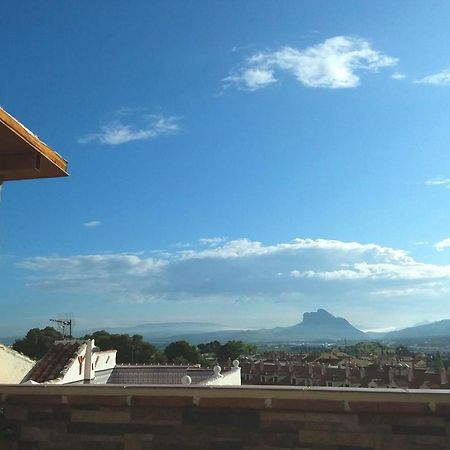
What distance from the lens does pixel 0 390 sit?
502cm

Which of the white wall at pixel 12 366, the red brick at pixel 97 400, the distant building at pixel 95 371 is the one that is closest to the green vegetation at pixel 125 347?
the distant building at pixel 95 371

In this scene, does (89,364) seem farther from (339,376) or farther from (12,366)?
(339,376)

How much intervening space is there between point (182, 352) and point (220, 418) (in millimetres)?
52837

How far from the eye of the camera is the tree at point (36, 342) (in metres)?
52.1

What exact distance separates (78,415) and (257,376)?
2136 inches

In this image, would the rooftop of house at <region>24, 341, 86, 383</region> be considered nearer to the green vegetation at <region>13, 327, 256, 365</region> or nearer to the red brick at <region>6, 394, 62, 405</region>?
the red brick at <region>6, 394, 62, 405</region>

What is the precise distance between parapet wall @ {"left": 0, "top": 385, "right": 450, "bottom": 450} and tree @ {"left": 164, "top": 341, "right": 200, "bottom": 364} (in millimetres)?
50682

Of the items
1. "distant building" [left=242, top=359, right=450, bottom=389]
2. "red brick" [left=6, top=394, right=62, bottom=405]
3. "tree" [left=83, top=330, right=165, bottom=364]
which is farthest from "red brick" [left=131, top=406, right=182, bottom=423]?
"tree" [left=83, top=330, right=165, bottom=364]

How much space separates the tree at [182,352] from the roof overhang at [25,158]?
167 ft

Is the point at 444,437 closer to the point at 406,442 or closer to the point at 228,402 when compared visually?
the point at 406,442

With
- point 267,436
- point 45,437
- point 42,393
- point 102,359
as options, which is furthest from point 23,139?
point 102,359

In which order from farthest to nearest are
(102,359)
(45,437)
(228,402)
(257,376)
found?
(257,376), (102,359), (45,437), (228,402)

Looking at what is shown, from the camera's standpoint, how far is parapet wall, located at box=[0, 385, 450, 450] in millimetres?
4332

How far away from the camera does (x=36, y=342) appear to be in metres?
53.7
